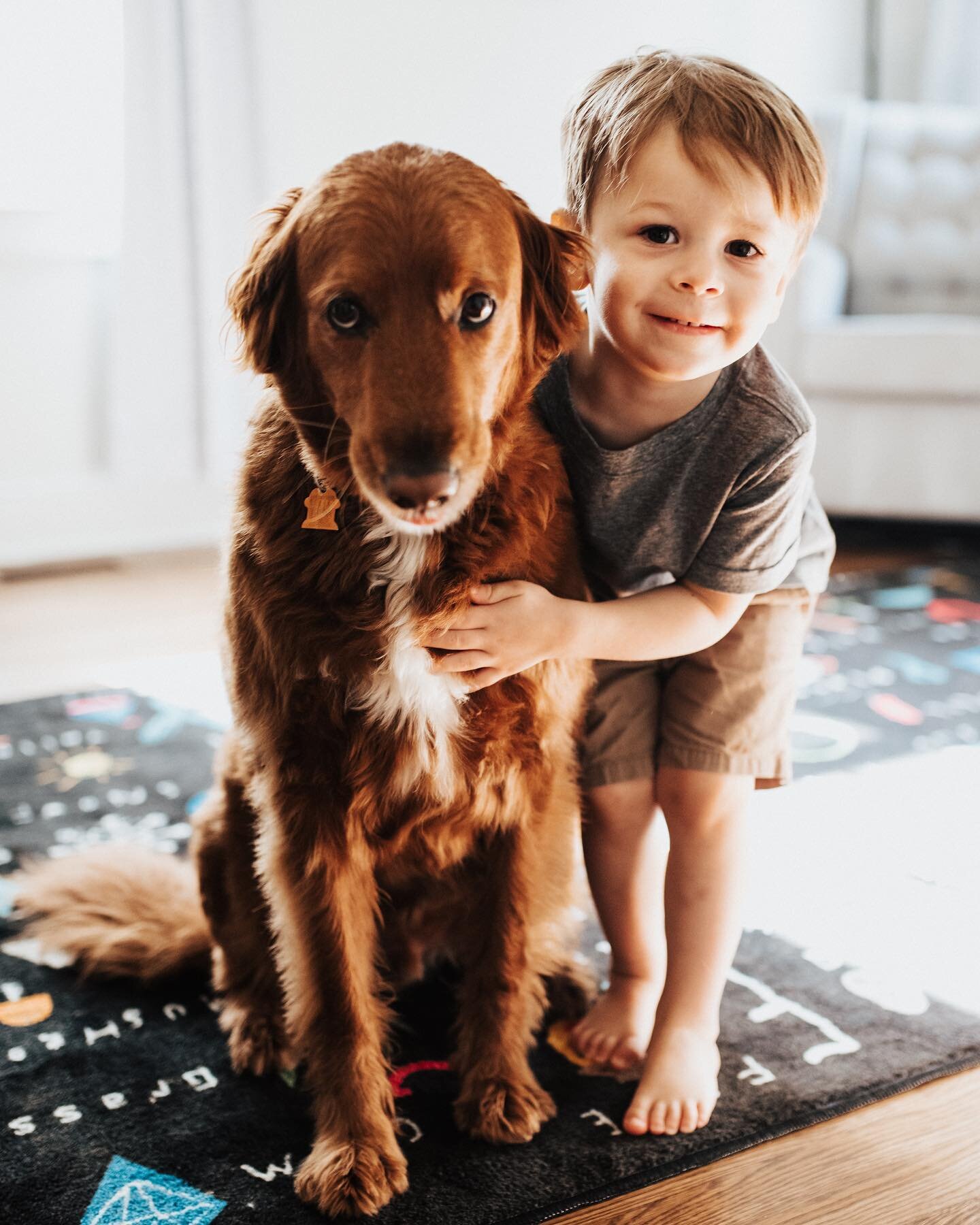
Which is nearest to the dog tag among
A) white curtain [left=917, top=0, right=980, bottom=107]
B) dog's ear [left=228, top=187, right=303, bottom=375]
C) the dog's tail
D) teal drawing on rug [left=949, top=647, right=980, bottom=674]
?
dog's ear [left=228, top=187, right=303, bottom=375]

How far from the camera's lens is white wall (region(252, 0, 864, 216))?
3689 mm

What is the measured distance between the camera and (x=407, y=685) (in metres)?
1.13

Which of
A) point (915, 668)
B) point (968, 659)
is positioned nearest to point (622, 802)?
point (915, 668)

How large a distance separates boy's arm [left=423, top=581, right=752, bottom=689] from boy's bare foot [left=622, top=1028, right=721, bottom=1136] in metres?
0.42

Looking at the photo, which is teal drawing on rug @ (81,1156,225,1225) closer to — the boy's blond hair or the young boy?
A: the young boy

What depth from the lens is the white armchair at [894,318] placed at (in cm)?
348

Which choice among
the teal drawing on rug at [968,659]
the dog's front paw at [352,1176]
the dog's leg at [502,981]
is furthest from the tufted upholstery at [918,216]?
the dog's front paw at [352,1176]

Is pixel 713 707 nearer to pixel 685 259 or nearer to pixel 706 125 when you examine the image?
pixel 685 259

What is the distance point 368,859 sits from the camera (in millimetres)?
1219

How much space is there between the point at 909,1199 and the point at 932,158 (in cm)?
382

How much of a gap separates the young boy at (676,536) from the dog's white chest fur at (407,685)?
1.2 inches

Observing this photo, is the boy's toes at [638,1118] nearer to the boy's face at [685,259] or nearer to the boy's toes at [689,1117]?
the boy's toes at [689,1117]

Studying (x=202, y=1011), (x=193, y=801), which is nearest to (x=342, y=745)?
(x=202, y=1011)

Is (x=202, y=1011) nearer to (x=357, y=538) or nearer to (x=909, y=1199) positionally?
(x=357, y=538)
